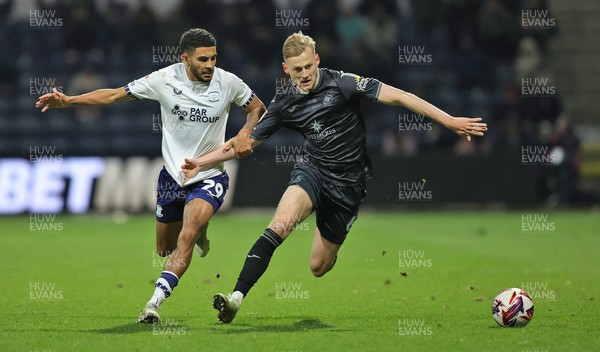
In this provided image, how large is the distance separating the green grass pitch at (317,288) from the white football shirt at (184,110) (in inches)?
59.2

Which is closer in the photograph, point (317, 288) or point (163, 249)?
point (163, 249)

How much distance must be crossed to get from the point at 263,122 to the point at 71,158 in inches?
478

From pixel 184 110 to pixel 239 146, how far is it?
0.66 metres

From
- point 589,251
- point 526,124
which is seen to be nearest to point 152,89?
point 589,251

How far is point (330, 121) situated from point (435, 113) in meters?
1.15

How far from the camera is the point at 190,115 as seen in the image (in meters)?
9.34

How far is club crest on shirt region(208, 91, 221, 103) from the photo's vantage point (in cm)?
938

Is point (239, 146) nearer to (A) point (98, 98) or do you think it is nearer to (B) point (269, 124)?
(B) point (269, 124)
